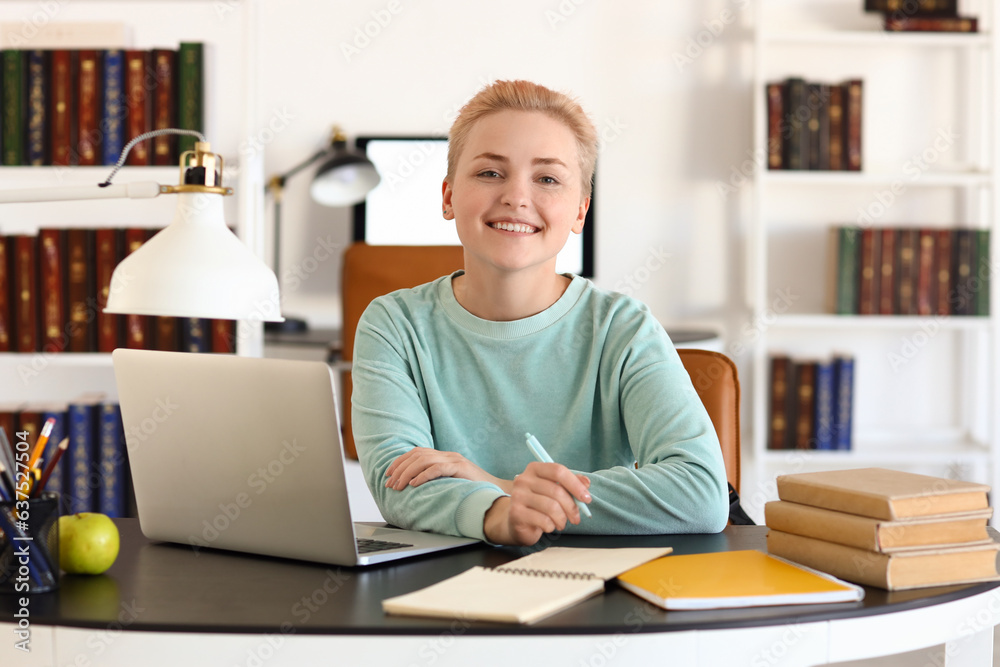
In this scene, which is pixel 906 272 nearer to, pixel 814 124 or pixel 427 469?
pixel 814 124

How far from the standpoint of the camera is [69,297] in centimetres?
249

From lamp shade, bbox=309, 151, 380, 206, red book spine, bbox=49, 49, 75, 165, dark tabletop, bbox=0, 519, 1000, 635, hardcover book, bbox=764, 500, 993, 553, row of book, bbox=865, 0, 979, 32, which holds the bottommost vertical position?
dark tabletop, bbox=0, 519, 1000, 635

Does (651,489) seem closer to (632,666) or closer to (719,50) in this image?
(632,666)

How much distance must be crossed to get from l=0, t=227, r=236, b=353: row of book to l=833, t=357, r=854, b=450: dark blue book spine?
183 cm

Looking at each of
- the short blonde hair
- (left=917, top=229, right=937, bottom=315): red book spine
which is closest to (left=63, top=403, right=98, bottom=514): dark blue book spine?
the short blonde hair

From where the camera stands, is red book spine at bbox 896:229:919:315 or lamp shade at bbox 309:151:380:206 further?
red book spine at bbox 896:229:919:315

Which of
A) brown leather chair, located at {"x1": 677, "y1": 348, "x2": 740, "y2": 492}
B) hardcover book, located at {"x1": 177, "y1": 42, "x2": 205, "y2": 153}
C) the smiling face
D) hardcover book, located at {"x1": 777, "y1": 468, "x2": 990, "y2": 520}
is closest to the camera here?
hardcover book, located at {"x1": 777, "y1": 468, "x2": 990, "y2": 520}

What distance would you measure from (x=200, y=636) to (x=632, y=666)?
329 millimetres

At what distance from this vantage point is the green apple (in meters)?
0.91

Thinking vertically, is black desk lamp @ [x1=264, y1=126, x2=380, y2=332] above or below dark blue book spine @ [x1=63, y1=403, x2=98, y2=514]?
above

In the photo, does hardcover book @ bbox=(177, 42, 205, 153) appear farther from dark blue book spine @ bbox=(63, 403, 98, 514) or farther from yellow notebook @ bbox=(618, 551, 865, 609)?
yellow notebook @ bbox=(618, 551, 865, 609)

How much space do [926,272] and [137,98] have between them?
92.0 inches

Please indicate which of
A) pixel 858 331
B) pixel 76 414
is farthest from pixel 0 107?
pixel 858 331

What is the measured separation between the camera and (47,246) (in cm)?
246
